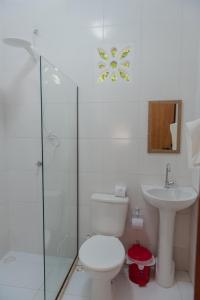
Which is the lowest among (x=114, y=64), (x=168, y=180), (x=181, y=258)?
(x=181, y=258)

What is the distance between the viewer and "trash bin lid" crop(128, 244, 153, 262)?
70.5 inches

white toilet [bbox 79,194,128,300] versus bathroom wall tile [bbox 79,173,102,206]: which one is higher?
bathroom wall tile [bbox 79,173,102,206]

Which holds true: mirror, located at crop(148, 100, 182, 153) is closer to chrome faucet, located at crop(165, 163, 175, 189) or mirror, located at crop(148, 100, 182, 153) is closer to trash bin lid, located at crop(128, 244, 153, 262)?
chrome faucet, located at crop(165, 163, 175, 189)

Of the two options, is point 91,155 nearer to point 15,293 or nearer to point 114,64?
point 114,64

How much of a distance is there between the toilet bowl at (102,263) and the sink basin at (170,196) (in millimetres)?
463

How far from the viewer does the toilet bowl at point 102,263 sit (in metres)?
1.37

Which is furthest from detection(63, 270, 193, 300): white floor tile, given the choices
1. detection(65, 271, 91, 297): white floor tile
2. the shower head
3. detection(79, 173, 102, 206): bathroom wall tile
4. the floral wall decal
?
the shower head

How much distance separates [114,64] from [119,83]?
184 millimetres

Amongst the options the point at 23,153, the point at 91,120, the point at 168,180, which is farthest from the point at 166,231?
the point at 23,153

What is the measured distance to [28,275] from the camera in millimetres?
1872

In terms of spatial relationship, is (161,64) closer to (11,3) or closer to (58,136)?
(58,136)

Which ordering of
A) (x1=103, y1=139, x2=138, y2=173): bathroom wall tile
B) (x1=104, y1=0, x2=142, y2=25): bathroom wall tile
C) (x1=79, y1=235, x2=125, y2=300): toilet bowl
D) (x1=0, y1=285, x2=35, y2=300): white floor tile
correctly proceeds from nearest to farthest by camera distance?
(x1=79, y1=235, x2=125, y2=300): toilet bowl, (x1=0, y1=285, x2=35, y2=300): white floor tile, (x1=104, y1=0, x2=142, y2=25): bathroom wall tile, (x1=103, y1=139, x2=138, y2=173): bathroom wall tile

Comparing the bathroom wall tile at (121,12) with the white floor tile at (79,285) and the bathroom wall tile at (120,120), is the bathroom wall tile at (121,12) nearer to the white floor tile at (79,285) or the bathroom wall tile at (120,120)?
the bathroom wall tile at (120,120)

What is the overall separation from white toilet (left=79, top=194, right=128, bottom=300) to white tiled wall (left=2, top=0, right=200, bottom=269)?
21 cm
